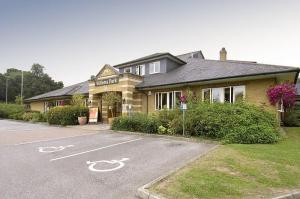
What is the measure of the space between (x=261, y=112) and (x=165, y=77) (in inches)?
392

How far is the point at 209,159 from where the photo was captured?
738cm

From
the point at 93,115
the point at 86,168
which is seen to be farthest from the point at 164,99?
the point at 86,168

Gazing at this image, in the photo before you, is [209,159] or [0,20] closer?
[209,159]

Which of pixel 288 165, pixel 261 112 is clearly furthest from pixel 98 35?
pixel 288 165

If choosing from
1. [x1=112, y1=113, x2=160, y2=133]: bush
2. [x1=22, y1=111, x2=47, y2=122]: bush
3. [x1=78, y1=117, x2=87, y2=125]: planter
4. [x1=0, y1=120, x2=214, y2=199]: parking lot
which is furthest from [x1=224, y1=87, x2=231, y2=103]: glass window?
[x1=22, y1=111, x2=47, y2=122]: bush

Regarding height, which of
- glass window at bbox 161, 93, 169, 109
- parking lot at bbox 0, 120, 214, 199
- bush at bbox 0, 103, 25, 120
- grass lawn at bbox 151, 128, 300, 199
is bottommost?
parking lot at bbox 0, 120, 214, 199

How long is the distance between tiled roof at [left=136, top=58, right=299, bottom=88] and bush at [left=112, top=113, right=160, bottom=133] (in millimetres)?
4438

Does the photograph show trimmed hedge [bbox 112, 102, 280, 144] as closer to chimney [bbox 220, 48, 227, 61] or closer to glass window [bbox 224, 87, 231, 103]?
glass window [bbox 224, 87, 231, 103]

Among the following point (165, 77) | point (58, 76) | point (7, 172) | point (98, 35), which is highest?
point (58, 76)

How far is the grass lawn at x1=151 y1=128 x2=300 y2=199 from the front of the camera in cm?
477

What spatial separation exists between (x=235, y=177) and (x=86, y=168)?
4.34 m

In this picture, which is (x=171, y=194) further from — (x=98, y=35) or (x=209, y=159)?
(x=98, y=35)

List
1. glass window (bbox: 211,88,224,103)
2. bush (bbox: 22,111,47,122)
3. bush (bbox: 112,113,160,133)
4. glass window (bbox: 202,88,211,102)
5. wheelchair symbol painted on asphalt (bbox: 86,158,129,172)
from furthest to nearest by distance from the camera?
bush (bbox: 22,111,47,122) → glass window (bbox: 202,88,211,102) → glass window (bbox: 211,88,224,103) → bush (bbox: 112,113,160,133) → wheelchair symbol painted on asphalt (bbox: 86,158,129,172)

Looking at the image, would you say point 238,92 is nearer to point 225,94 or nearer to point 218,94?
point 225,94
